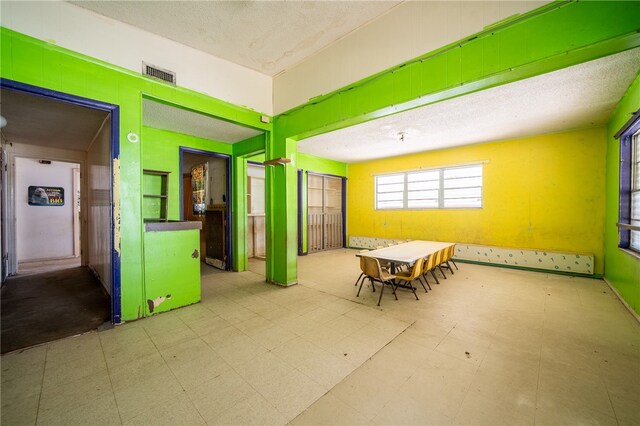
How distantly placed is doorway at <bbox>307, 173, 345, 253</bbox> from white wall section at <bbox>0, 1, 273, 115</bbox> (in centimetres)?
433

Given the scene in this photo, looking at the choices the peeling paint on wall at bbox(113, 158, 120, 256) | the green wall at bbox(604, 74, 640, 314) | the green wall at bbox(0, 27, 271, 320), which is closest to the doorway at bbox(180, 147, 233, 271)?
the green wall at bbox(0, 27, 271, 320)

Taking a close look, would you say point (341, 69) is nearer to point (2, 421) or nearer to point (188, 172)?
point (2, 421)

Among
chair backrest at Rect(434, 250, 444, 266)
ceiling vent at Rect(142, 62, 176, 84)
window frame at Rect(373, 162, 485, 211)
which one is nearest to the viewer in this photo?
ceiling vent at Rect(142, 62, 176, 84)

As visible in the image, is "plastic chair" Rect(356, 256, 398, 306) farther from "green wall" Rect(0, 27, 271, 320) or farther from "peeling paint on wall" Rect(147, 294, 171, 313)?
"green wall" Rect(0, 27, 271, 320)

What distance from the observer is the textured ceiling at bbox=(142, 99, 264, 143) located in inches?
153

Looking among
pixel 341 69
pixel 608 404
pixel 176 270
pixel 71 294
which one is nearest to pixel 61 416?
pixel 176 270

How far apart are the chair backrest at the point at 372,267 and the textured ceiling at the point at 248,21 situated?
3.19m

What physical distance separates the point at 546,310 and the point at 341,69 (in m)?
4.40

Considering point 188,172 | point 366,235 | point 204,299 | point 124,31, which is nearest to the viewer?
point 124,31

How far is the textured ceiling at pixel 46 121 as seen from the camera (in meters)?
3.21

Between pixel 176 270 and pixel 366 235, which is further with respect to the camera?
pixel 366 235

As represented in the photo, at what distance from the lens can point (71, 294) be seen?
407 centimetres

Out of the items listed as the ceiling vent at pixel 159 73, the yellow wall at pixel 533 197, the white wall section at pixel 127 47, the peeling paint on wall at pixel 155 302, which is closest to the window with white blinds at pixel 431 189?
the yellow wall at pixel 533 197

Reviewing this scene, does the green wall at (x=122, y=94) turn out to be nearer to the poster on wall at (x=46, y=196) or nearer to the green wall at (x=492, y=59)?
the green wall at (x=492, y=59)
